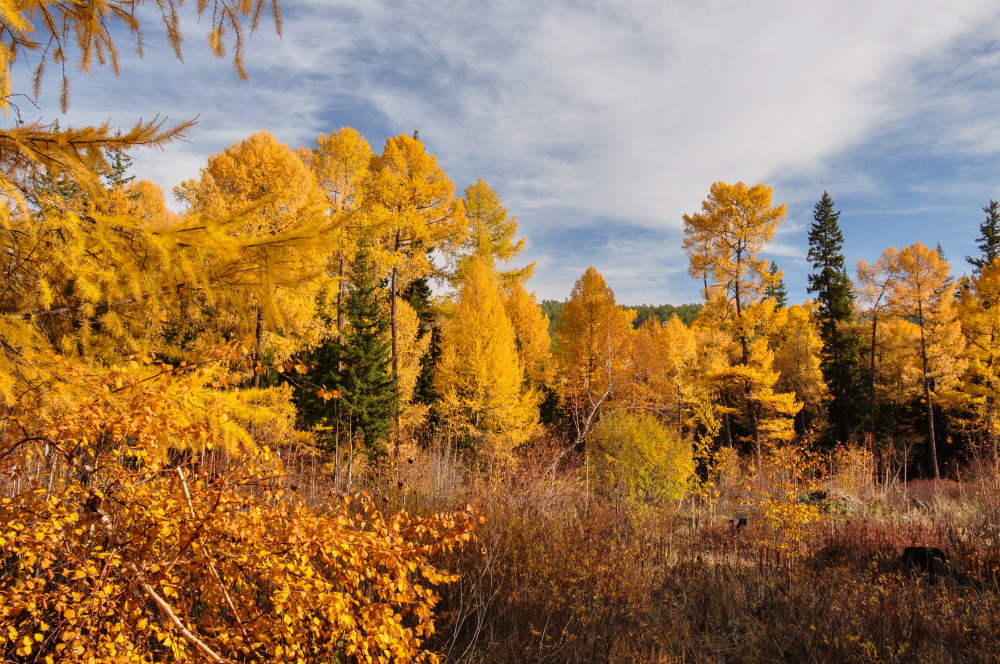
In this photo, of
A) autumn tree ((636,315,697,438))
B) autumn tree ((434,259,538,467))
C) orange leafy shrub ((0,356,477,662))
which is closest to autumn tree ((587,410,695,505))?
autumn tree ((434,259,538,467))

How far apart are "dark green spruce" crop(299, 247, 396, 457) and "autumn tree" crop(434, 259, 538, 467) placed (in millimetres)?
2052

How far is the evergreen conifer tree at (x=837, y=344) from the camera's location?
28.3 metres

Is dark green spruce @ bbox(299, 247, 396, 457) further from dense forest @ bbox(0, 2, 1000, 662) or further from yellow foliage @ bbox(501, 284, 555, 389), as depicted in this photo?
yellow foliage @ bbox(501, 284, 555, 389)

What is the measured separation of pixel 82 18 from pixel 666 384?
18.8 meters

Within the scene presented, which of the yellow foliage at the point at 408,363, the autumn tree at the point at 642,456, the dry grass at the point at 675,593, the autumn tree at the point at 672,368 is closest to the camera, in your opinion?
the dry grass at the point at 675,593

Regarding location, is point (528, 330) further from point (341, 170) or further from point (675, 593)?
point (675, 593)

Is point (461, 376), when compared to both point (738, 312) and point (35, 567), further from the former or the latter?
point (35, 567)

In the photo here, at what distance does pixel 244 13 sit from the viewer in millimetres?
3102

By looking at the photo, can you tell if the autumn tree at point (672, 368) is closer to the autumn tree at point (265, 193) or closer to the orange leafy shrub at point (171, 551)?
the autumn tree at point (265, 193)

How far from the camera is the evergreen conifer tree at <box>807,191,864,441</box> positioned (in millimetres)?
28344

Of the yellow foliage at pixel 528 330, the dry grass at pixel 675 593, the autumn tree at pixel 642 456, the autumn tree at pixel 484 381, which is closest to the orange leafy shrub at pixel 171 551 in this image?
the dry grass at pixel 675 593

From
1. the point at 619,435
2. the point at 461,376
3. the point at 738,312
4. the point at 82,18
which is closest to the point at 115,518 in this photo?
the point at 82,18

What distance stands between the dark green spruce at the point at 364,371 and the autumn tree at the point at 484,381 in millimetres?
2052

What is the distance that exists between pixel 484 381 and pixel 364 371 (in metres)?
3.63
